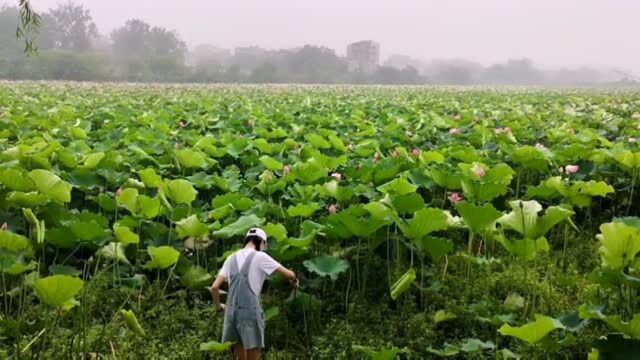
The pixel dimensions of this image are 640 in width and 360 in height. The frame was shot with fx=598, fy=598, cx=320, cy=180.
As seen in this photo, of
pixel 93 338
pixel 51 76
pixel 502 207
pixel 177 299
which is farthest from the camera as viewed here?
pixel 51 76

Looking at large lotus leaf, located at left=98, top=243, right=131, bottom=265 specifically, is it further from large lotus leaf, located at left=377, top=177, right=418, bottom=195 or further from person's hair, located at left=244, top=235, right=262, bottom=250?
large lotus leaf, located at left=377, top=177, right=418, bottom=195

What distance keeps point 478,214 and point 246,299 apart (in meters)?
1.22

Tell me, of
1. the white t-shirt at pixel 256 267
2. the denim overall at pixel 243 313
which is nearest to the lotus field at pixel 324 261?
the denim overall at pixel 243 313

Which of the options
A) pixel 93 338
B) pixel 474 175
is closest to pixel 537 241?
pixel 474 175

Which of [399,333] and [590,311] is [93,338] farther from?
[590,311]

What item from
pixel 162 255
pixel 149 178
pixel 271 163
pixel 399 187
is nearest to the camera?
pixel 162 255

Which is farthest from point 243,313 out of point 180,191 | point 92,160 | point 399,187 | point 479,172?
point 92,160

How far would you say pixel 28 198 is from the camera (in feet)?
10.2

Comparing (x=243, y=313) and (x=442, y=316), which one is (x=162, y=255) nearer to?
(x=243, y=313)

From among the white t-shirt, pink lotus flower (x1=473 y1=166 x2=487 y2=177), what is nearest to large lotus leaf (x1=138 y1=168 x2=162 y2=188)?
the white t-shirt

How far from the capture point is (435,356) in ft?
9.73

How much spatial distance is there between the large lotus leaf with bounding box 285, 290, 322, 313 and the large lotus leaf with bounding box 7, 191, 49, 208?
4.60ft

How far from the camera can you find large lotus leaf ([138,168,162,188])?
3805 mm

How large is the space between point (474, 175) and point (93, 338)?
8.37 feet
